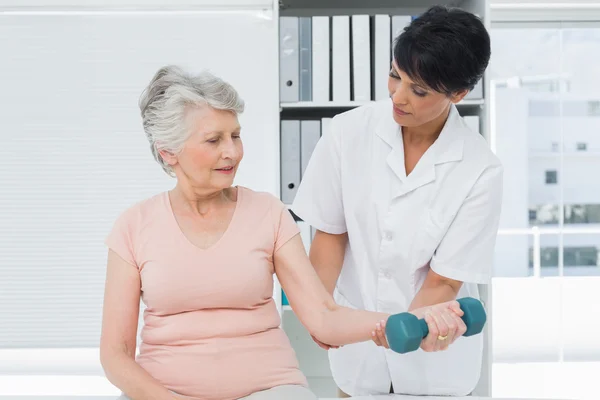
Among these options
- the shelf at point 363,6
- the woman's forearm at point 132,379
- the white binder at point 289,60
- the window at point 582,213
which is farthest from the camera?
the window at point 582,213

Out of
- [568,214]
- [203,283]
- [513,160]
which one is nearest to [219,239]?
[203,283]

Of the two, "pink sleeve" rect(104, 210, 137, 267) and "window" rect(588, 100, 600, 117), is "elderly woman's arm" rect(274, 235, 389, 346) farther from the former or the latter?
"window" rect(588, 100, 600, 117)

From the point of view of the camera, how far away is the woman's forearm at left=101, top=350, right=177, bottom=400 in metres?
1.43

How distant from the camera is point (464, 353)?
180cm

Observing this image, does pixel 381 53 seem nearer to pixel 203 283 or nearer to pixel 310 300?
pixel 310 300

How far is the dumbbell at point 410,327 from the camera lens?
4.26ft

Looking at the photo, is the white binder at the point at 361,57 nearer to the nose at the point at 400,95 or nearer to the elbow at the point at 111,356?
the nose at the point at 400,95

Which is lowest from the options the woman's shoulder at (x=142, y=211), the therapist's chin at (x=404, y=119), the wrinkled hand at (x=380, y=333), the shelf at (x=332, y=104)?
the wrinkled hand at (x=380, y=333)

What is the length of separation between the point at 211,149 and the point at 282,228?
0.25 m

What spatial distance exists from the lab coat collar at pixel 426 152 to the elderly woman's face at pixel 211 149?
1.38 ft

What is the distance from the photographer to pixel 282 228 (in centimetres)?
159

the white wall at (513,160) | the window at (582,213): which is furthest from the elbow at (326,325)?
the window at (582,213)

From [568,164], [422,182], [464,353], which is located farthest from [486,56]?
[568,164]

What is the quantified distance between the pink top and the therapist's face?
0.44 m
